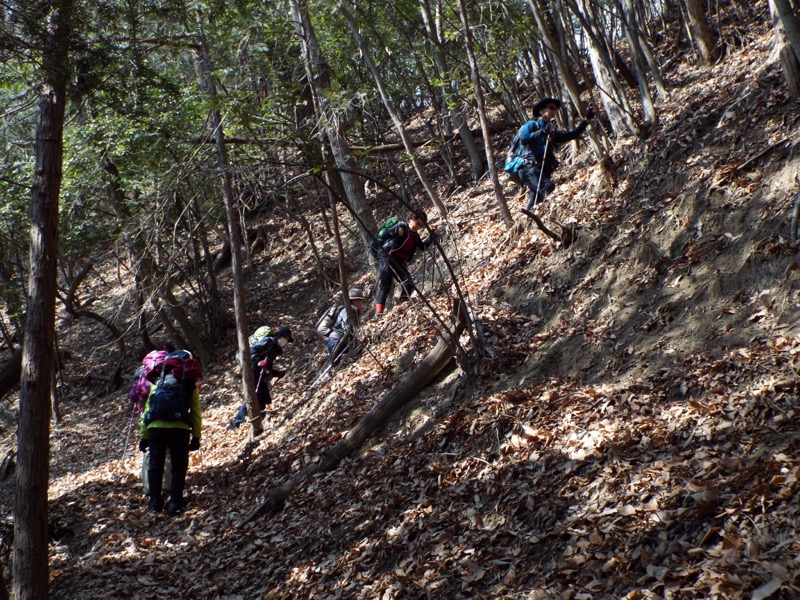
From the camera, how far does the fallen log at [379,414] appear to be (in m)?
6.82

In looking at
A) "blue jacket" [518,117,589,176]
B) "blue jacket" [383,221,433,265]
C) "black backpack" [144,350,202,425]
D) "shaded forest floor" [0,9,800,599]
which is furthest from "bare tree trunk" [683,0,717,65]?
"black backpack" [144,350,202,425]

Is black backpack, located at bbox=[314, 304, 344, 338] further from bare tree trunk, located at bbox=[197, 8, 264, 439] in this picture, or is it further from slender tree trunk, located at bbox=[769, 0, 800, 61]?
slender tree trunk, located at bbox=[769, 0, 800, 61]

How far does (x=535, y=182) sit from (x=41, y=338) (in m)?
6.75

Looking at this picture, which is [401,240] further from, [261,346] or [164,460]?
[164,460]

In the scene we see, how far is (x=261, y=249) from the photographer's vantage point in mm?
20469

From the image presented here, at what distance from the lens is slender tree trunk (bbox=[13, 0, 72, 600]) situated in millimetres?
5391

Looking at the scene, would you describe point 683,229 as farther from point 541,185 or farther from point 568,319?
point 541,185

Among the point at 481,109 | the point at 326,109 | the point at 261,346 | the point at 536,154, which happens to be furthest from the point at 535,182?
the point at 261,346

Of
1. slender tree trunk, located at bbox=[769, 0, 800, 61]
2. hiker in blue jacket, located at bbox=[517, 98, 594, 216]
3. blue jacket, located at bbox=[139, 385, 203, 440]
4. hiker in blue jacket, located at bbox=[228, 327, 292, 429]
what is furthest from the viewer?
hiker in blue jacket, located at bbox=[228, 327, 292, 429]

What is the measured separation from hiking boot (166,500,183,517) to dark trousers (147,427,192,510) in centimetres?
2

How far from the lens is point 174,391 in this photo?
755 cm

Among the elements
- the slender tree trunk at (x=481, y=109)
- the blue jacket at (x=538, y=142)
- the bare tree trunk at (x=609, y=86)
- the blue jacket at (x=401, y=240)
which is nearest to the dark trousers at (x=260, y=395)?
the blue jacket at (x=401, y=240)

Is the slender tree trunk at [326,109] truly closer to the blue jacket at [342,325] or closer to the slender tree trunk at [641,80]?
the blue jacket at [342,325]

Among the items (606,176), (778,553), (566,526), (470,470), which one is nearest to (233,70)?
(606,176)
